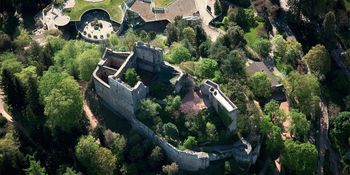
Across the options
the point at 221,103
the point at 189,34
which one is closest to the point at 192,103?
the point at 221,103

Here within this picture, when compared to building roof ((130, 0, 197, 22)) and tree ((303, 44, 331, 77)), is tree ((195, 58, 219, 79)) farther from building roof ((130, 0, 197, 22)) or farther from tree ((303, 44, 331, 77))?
building roof ((130, 0, 197, 22))

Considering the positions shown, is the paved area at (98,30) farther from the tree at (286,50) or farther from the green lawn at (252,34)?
the tree at (286,50)

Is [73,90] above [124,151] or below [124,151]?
above

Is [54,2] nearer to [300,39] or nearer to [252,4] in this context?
[252,4]

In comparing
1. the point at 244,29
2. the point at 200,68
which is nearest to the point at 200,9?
the point at 244,29

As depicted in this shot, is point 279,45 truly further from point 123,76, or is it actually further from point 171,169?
point 171,169

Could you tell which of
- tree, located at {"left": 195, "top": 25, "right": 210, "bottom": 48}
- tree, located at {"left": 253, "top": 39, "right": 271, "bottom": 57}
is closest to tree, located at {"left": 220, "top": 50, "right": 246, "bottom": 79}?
tree, located at {"left": 253, "top": 39, "right": 271, "bottom": 57}

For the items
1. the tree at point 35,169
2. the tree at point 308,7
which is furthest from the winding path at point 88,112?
the tree at point 308,7

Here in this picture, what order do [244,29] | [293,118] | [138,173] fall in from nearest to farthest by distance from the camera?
[138,173] → [293,118] → [244,29]
